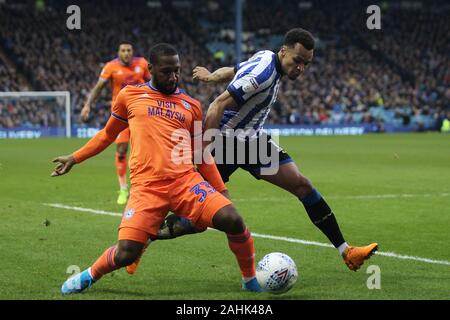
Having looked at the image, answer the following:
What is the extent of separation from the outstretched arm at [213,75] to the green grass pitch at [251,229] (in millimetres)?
1749

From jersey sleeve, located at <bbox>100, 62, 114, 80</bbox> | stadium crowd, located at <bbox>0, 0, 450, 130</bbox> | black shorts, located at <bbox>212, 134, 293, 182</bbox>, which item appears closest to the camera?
black shorts, located at <bbox>212, 134, 293, 182</bbox>

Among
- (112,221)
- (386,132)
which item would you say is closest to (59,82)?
(386,132)

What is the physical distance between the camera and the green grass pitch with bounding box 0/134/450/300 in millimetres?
7391

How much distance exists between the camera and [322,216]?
8609 millimetres

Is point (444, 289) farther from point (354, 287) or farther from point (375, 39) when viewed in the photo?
point (375, 39)

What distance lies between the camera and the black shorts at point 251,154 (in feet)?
28.0

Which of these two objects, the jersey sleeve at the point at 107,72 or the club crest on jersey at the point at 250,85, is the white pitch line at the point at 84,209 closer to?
the jersey sleeve at the point at 107,72

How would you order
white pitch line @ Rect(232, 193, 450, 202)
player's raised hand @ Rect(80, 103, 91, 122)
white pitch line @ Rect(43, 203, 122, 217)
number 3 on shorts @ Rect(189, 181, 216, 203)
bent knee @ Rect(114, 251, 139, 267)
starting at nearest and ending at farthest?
bent knee @ Rect(114, 251, 139, 267)
number 3 on shorts @ Rect(189, 181, 216, 203)
white pitch line @ Rect(43, 203, 122, 217)
player's raised hand @ Rect(80, 103, 91, 122)
white pitch line @ Rect(232, 193, 450, 202)

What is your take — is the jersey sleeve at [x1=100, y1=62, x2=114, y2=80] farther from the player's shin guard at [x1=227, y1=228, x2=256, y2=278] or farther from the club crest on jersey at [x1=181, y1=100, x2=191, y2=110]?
the player's shin guard at [x1=227, y1=228, x2=256, y2=278]

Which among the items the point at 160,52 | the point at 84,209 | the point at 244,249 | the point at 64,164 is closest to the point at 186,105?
the point at 160,52

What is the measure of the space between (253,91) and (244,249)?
5.12ft

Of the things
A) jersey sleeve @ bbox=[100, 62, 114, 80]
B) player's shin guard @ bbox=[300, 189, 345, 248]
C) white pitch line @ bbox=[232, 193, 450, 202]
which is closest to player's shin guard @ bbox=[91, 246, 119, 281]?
player's shin guard @ bbox=[300, 189, 345, 248]

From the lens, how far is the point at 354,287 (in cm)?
746

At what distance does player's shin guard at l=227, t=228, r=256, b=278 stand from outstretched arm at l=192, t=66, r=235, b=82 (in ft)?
6.19
